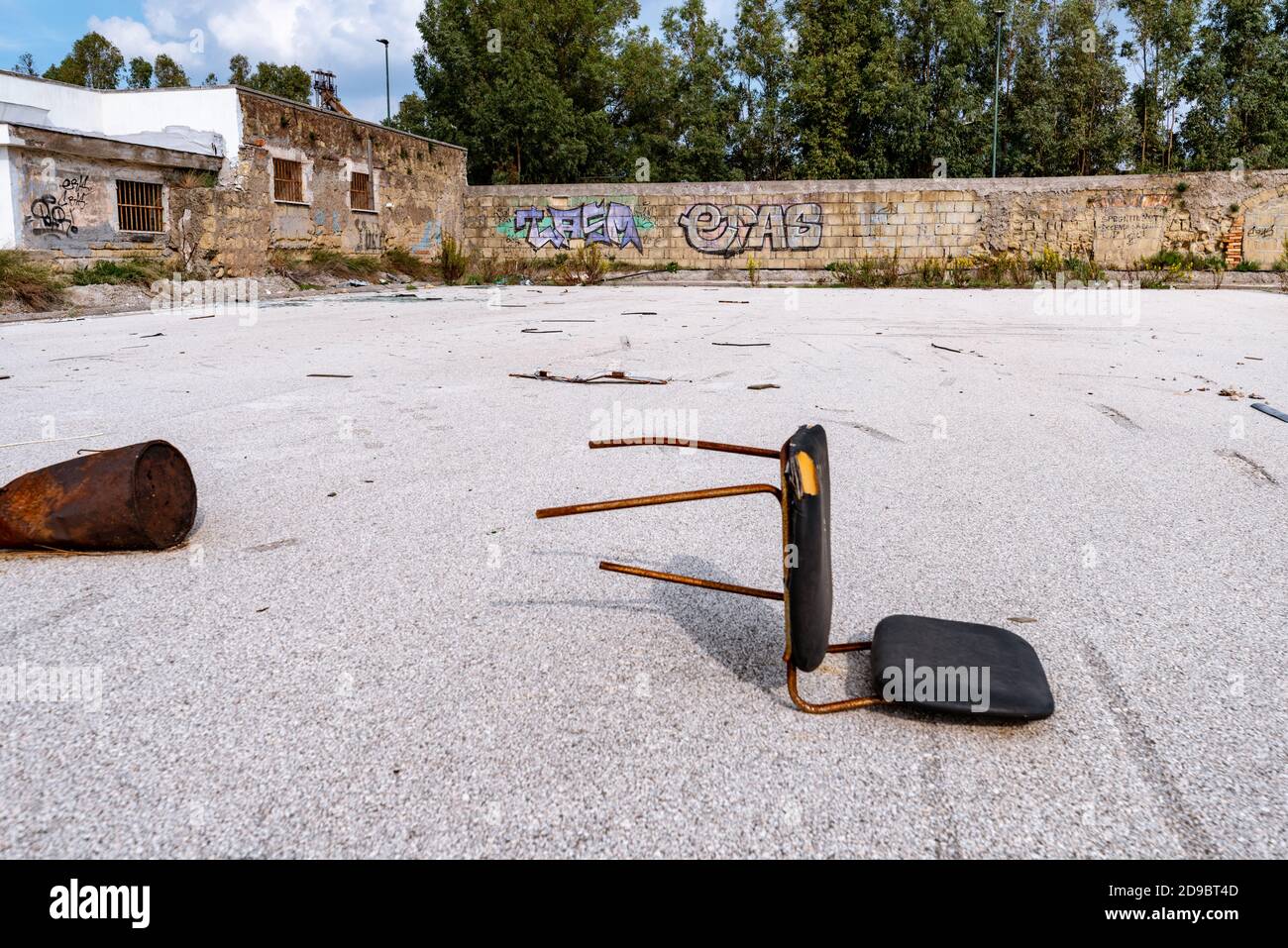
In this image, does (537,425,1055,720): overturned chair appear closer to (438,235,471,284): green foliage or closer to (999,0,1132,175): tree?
(438,235,471,284): green foliage

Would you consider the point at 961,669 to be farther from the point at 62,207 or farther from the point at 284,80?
the point at 284,80

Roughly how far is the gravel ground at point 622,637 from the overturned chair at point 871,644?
0.19ft

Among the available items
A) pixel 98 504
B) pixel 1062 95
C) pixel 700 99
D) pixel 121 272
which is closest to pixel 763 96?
pixel 700 99

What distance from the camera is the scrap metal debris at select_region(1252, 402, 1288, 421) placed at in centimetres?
488

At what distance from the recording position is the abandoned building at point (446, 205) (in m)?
15.4

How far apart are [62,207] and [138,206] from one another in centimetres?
150

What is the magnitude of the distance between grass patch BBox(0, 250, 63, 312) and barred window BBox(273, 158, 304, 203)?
610cm

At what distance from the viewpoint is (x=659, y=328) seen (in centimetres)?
962

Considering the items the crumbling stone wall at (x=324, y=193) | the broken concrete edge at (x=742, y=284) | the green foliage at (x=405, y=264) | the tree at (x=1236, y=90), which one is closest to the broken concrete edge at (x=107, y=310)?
the broken concrete edge at (x=742, y=284)

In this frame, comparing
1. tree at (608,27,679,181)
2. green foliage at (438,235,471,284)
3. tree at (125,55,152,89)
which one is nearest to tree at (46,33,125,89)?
tree at (125,55,152,89)

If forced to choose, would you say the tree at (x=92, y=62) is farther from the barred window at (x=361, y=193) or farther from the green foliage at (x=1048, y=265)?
the green foliage at (x=1048, y=265)

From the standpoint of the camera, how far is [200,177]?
16.6 meters
